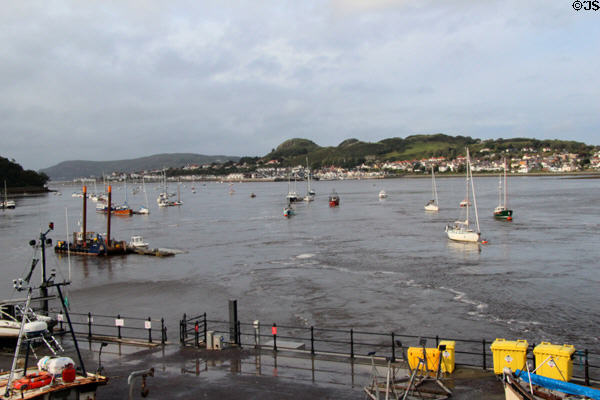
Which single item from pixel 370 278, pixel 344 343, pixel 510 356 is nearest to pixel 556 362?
pixel 510 356

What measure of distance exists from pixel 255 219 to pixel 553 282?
63.8 m

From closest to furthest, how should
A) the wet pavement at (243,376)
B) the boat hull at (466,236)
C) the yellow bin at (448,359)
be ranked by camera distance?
the wet pavement at (243,376) → the yellow bin at (448,359) → the boat hull at (466,236)

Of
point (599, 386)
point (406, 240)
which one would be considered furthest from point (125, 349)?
point (406, 240)

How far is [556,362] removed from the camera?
44.5ft

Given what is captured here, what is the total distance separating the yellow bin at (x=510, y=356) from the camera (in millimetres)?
14070

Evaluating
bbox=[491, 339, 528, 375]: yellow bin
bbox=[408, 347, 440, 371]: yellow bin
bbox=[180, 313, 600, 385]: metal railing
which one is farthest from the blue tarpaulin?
bbox=[180, 313, 600, 385]: metal railing

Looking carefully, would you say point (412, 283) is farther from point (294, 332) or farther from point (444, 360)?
point (444, 360)

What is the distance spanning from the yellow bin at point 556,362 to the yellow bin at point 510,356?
0.43 m

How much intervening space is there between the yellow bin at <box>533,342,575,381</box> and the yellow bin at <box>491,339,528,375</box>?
43 centimetres

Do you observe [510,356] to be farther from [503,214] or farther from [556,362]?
[503,214]

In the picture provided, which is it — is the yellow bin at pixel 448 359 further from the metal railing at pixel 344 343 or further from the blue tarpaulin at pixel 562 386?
the metal railing at pixel 344 343

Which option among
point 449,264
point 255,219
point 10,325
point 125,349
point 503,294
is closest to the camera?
point 125,349

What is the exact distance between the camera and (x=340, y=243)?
59344mm

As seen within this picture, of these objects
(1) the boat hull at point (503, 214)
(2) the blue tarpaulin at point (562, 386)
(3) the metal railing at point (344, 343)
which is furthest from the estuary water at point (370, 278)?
(2) the blue tarpaulin at point (562, 386)
